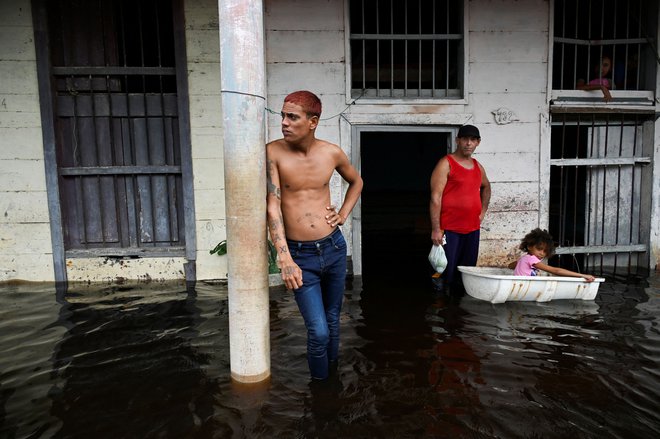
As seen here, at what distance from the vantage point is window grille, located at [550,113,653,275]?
21.0 feet

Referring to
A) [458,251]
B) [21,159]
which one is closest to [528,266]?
[458,251]

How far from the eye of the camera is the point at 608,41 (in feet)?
20.9

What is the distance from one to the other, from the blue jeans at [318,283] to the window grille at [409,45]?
11.6 ft

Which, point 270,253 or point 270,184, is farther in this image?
point 270,253

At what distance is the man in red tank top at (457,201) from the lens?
5.09 metres

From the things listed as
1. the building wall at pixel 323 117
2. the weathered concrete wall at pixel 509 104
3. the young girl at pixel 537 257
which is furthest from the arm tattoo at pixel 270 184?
the weathered concrete wall at pixel 509 104

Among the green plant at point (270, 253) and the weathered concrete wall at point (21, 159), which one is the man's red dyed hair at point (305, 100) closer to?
the green plant at point (270, 253)

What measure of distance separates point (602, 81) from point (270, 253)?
4.86 meters

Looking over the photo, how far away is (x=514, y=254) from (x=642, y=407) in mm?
3507

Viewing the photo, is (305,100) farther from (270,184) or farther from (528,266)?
(528,266)

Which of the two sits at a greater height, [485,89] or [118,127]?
[485,89]

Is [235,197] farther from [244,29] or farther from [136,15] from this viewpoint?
[136,15]

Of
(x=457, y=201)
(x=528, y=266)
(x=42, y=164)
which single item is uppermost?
(x=42, y=164)

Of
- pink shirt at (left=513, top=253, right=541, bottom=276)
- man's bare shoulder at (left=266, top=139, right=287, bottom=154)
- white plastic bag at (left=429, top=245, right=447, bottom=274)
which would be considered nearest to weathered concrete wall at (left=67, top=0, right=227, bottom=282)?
white plastic bag at (left=429, top=245, right=447, bottom=274)
